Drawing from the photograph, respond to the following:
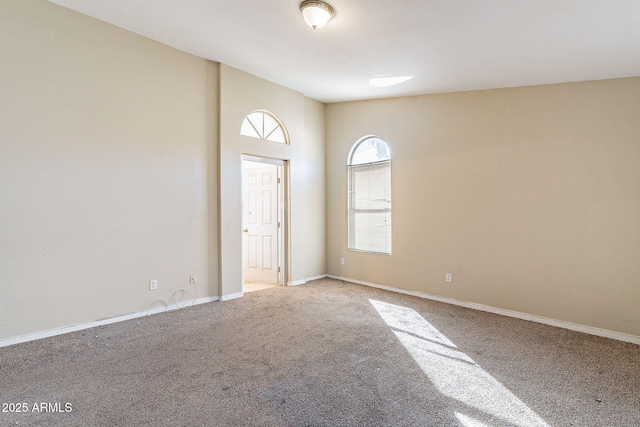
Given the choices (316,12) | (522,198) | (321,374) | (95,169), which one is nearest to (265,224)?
(95,169)

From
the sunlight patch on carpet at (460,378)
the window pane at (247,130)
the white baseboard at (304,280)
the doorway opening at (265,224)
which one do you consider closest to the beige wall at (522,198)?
the white baseboard at (304,280)

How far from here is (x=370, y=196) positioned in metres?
5.16

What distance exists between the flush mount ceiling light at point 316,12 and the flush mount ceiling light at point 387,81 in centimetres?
152

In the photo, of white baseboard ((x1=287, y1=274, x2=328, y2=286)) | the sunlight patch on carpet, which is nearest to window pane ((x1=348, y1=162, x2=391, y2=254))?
white baseboard ((x1=287, y1=274, x2=328, y2=286))

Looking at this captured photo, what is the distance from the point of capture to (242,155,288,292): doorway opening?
5129 millimetres

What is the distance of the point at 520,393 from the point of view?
7.11ft

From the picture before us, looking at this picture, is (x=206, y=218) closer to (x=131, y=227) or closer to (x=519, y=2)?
(x=131, y=227)

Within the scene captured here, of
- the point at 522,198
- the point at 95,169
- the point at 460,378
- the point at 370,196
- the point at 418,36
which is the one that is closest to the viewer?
the point at 460,378

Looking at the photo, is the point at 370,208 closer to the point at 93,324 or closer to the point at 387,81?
the point at 387,81

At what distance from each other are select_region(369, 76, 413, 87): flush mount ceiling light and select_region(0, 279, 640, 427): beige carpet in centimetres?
290

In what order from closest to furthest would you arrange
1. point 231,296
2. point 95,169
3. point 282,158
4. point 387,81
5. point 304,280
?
point 95,169, point 387,81, point 231,296, point 282,158, point 304,280

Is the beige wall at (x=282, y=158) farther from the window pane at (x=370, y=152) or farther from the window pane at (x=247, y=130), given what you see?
the window pane at (x=370, y=152)

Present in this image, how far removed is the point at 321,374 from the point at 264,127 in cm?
358

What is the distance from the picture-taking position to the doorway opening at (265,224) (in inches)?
202
